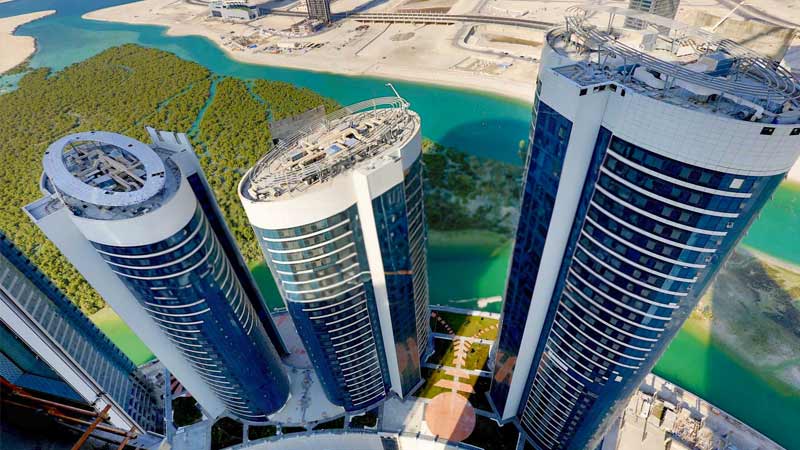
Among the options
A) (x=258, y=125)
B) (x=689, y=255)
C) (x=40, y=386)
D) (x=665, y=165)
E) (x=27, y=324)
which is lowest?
(x=258, y=125)

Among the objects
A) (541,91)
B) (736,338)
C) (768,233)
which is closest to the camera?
(541,91)

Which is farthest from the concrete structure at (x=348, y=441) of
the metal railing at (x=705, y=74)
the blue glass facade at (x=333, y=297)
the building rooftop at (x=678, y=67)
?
the metal railing at (x=705, y=74)

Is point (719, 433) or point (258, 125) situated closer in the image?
point (719, 433)

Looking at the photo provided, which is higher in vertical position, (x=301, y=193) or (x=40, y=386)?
(x=301, y=193)

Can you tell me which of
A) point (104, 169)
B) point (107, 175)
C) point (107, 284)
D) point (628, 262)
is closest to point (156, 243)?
point (107, 175)

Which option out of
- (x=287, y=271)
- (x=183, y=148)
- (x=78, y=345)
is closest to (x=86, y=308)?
(x=78, y=345)

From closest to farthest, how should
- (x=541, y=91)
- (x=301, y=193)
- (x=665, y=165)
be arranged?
(x=665, y=165), (x=541, y=91), (x=301, y=193)

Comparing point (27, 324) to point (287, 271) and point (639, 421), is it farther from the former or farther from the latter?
point (639, 421)

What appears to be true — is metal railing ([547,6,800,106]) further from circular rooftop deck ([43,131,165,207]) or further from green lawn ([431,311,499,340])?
green lawn ([431,311,499,340])
